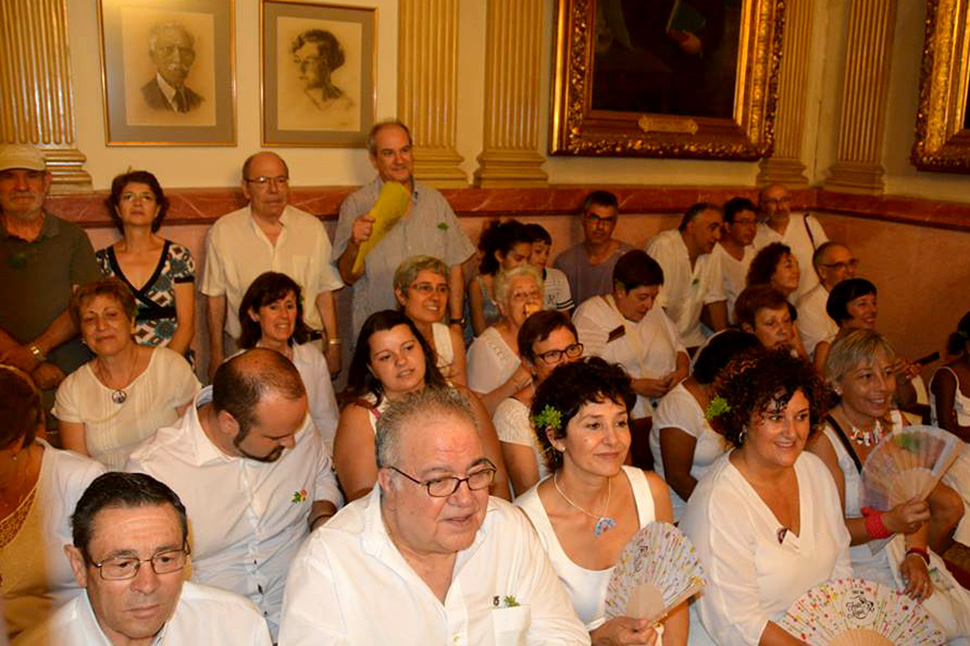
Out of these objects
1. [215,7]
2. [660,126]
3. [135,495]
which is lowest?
[135,495]

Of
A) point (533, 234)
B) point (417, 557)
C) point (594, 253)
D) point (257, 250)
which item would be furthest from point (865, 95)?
point (417, 557)

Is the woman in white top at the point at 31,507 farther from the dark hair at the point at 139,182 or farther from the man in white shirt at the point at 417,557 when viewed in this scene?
the dark hair at the point at 139,182

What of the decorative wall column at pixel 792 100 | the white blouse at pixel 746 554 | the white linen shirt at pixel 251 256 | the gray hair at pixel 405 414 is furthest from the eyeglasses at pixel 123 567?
the decorative wall column at pixel 792 100

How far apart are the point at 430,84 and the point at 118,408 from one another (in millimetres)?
3871

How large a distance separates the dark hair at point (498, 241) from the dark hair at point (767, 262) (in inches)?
66.7

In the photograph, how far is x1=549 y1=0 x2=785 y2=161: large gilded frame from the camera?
7.91 meters

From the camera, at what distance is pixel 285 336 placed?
4.79 metres

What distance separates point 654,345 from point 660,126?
3.39 m

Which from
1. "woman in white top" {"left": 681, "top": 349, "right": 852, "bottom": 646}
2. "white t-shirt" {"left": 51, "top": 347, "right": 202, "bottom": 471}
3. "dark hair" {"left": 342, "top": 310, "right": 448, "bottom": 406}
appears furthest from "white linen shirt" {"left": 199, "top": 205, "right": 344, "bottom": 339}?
"woman in white top" {"left": 681, "top": 349, "right": 852, "bottom": 646}

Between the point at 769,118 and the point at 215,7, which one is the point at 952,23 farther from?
the point at 215,7

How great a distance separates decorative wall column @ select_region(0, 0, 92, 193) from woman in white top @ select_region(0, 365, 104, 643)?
336cm

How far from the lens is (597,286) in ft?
24.1

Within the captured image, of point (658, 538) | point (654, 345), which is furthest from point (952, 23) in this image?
point (658, 538)

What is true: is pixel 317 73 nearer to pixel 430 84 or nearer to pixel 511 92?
pixel 430 84
